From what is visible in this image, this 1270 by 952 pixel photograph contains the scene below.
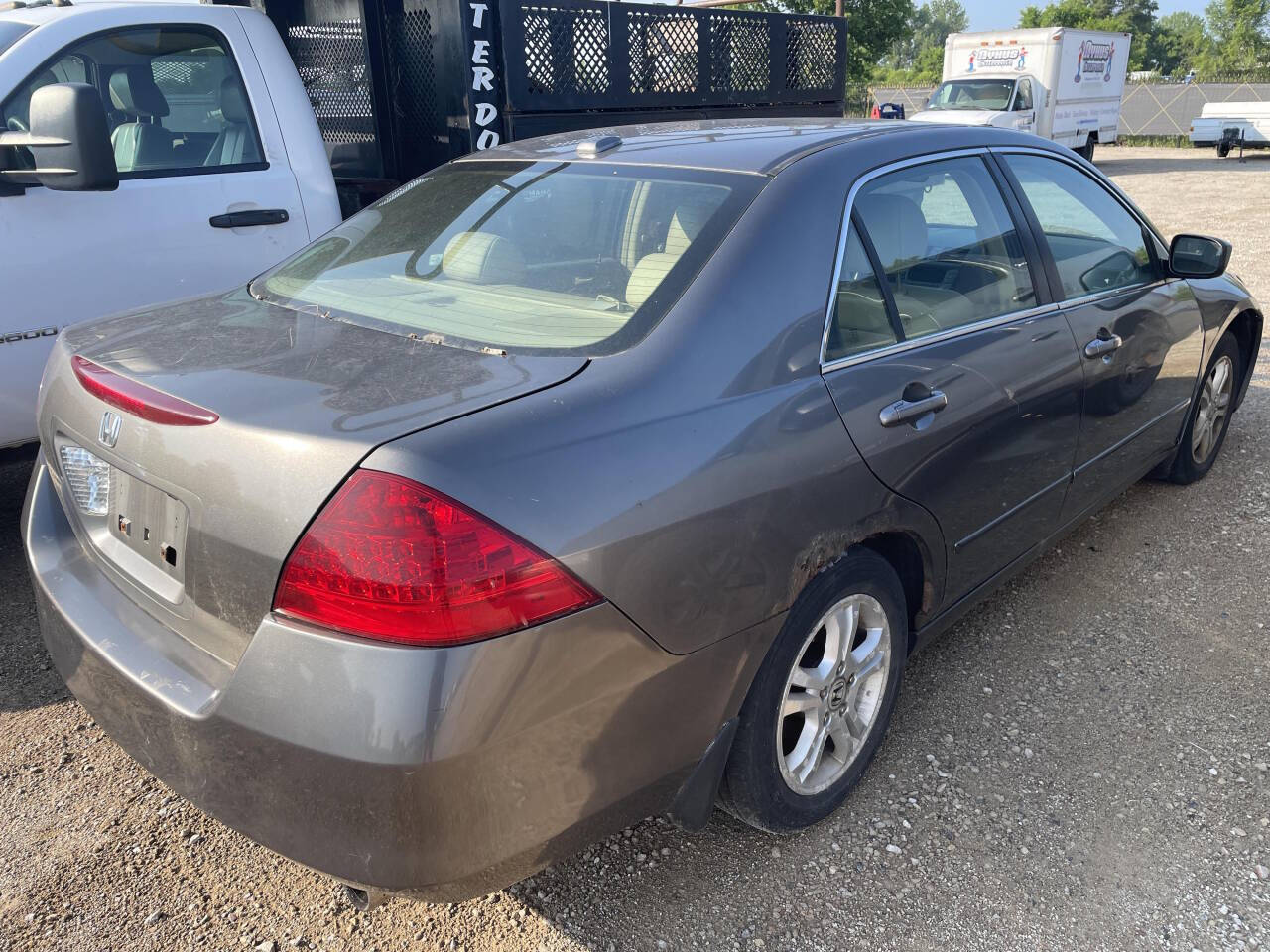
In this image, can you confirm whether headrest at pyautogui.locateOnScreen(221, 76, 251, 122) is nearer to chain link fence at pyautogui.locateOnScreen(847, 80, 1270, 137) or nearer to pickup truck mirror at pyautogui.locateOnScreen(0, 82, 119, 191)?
pickup truck mirror at pyautogui.locateOnScreen(0, 82, 119, 191)

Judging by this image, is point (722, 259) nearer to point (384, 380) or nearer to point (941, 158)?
point (384, 380)

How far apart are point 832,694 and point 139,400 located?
5.46 ft

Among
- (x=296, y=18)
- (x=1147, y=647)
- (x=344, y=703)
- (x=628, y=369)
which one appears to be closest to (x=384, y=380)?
(x=628, y=369)

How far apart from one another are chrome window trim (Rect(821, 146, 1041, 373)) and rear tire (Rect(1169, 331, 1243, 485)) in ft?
5.78

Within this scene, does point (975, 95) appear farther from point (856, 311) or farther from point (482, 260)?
point (482, 260)

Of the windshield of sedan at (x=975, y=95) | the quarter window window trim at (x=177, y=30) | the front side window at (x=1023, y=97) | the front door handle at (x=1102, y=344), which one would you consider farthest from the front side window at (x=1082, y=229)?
the front side window at (x=1023, y=97)

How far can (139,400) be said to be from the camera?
1.97 m

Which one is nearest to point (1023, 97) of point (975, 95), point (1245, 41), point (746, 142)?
point (975, 95)

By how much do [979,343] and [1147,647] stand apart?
1.34 m

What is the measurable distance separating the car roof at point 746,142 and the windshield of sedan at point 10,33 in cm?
180

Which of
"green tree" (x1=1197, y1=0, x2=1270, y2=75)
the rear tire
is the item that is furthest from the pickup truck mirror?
"green tree" (x1=1197, y1=0, x2=1270, y2=75)

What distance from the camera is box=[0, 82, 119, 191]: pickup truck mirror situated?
127 inches

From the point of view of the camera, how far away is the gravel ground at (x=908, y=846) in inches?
88.7

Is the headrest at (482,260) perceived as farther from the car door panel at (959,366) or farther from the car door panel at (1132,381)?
the car door panel at (1132,381)
